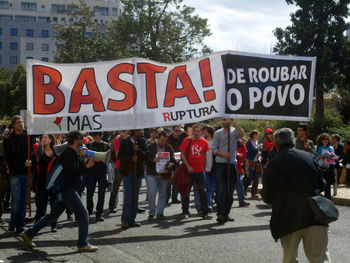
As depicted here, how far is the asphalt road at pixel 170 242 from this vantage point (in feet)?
22.6

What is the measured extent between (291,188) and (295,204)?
15 centimetres

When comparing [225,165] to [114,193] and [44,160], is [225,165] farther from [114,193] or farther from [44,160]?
[44,160]

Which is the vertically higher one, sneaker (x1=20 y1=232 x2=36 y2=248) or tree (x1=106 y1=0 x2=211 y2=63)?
tree (x1=106 y1=0 x2=211 y2=63)

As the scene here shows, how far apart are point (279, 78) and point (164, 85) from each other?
206 centimetres

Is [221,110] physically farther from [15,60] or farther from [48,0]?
[48,0]

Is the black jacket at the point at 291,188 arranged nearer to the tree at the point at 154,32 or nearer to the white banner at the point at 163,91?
the white banner at the point at 163,91

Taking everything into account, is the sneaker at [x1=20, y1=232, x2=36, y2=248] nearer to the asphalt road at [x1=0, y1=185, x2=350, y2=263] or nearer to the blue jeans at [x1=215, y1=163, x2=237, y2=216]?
the asphalt road at [x1=0, y1=185, x2=350, y2=263]

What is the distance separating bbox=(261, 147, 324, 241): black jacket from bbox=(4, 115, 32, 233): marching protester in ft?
14.7

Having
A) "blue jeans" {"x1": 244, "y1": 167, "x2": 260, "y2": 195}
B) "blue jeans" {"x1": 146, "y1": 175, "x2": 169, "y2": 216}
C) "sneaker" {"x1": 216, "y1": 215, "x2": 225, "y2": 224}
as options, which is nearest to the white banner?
"blue jeans" {"x1": 146, "y1": 175, "x2": 169, "y2": 216}

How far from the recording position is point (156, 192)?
1021 cm

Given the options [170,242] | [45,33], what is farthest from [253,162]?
[45,33]

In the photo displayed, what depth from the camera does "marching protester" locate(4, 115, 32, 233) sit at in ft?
27.5

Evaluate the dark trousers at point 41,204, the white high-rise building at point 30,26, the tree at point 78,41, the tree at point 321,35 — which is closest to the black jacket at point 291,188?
the dark trousers at point 41,204

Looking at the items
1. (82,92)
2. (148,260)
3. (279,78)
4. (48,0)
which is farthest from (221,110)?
(48,0)
